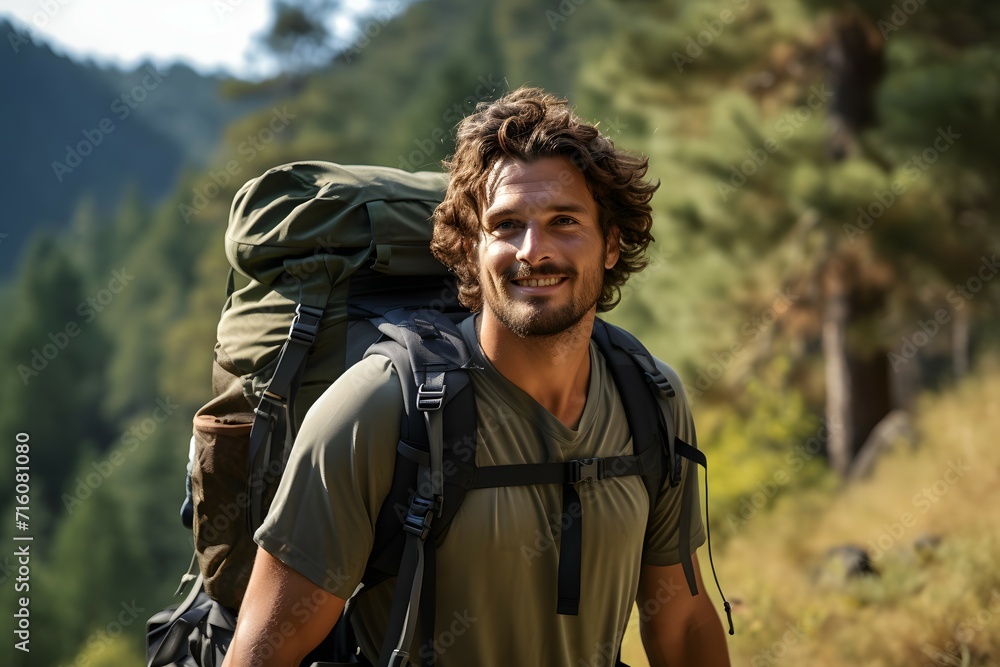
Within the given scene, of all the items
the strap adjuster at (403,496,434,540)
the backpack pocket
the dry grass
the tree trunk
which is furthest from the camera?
the tree trunk

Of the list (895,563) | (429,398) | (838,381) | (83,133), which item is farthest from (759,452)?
(83,133)

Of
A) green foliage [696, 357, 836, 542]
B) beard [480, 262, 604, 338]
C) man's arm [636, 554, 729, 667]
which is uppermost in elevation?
green foliage [696, 357, 836, 542]

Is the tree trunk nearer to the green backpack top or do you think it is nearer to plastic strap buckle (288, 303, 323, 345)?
the green backpack top

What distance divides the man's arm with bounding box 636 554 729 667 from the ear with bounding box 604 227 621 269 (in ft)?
2.31

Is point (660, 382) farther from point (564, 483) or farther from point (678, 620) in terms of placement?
point (678, 620)

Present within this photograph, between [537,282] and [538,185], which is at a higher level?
[538,185]

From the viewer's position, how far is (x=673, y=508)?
7.24ft

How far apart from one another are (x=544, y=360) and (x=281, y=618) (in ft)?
2.37

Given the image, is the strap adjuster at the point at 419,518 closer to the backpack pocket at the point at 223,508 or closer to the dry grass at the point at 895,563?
the backpack pocket at the point at 223,508

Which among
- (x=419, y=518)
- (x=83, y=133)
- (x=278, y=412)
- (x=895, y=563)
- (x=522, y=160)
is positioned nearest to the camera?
(x=419, y=518)

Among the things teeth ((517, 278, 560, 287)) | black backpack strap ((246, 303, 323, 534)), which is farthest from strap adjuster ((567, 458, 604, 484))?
black backpack strap ((246, 303, 323, 534))

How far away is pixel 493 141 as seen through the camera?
209 centimetres

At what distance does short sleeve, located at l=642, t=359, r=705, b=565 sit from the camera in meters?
2.19

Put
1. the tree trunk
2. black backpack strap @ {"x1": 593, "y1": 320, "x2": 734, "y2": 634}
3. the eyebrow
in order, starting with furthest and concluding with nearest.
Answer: the tree trunk, black backpack strap @ {"x1": 593, "y1": 320, "x2": 734, "y2": 634}, the eyebrow
